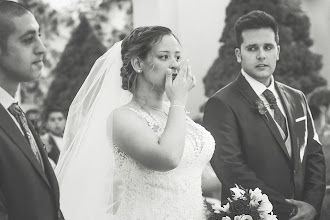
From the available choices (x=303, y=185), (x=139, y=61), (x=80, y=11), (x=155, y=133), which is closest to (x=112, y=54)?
(x=139, y=61)

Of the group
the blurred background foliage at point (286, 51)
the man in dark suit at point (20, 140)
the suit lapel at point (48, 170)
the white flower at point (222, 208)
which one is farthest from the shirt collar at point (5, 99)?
the blurred background foliage at point (286, 51)

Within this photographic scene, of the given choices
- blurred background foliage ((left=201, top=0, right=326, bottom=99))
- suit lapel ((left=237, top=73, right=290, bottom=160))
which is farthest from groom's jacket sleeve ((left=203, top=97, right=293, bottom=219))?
blurred background foliage ((left=201, top=0, right=326, bottom=99))

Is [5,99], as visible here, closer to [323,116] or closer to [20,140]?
[20,140]

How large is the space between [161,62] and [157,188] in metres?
0.67

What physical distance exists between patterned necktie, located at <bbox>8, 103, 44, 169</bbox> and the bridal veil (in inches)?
22.7

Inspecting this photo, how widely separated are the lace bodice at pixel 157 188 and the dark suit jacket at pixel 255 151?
73 cm

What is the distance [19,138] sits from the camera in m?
2.56

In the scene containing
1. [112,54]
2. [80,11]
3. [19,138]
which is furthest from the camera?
[80,11]

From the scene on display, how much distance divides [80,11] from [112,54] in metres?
7.52

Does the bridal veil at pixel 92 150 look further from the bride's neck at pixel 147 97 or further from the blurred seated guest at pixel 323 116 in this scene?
the blurred seated guest at pixel 323 116

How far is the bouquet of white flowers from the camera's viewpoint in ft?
11.1

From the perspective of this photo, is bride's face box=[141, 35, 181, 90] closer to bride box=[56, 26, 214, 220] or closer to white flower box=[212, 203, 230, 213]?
bride box=[56, 26, 214, 220]

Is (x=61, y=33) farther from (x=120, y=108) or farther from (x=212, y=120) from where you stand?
(x=120, y=108)

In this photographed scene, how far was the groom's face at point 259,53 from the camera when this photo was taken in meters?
4.28
